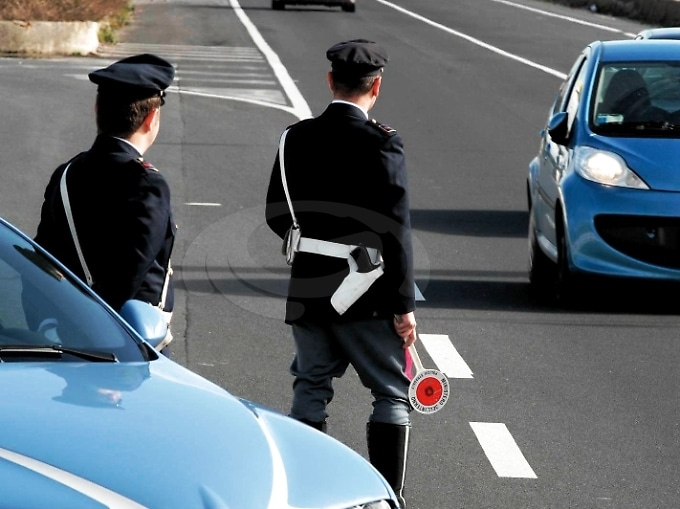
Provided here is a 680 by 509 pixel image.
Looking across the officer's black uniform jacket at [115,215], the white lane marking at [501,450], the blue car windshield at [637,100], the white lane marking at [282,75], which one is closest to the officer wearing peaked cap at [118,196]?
the officer's black uniform jacket at [115,215]

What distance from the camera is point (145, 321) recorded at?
471cm

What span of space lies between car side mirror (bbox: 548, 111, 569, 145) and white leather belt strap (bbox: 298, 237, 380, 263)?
5348mm

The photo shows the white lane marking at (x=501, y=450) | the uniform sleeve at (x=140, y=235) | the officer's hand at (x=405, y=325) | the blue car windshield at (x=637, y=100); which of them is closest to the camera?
the uniform sleeve at (x=140, y=235)

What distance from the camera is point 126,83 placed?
5.21m

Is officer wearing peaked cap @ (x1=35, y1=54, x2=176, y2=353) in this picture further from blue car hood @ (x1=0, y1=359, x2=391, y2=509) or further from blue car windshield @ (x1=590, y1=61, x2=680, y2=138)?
blue car windshield @ (x1=590, y1=61, x2=680, y2=138)

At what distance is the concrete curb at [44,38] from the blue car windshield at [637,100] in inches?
687

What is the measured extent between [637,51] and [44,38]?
17.4 meters

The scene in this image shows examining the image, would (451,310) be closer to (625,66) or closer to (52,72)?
(625,66)

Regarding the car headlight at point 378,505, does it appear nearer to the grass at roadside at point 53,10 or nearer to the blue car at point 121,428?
the blue car at point 121,428

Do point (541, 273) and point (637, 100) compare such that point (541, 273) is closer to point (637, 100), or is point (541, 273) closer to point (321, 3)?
point (637, 100)

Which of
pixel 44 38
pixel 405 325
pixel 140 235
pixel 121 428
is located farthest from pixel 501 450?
pixel 44 38

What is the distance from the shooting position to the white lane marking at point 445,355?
8.70 metres

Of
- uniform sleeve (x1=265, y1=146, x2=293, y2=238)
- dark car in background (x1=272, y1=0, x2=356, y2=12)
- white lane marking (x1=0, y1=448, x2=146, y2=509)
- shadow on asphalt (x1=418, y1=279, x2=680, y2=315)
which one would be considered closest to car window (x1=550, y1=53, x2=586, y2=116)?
shadow on asphalt (x1=418, y1=279, x2=680, y2=315)

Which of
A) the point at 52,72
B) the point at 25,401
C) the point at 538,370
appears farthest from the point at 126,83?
the point at 52,72
